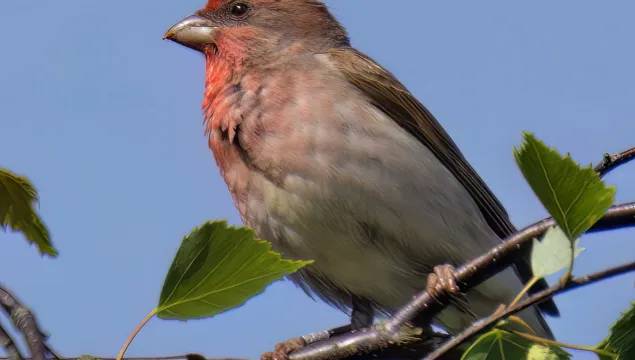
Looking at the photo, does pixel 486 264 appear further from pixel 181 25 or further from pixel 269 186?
pixel 181 25

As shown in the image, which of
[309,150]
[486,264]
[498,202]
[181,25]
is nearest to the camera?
[486,264]

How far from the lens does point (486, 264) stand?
291cm

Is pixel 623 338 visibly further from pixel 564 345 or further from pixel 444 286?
pixel 444 286

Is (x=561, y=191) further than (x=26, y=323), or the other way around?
(x=26, y=323)

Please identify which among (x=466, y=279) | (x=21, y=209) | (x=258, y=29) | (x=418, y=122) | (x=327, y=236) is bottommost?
(x=466, y=279)

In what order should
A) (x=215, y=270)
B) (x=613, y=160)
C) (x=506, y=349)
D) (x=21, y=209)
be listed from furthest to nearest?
(x=613, y=160) < (x=21, y=209) < (x=215, y=270) < (x=506, y=349)

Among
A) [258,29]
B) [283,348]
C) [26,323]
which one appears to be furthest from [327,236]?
[26,323]

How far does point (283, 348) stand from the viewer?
186 inches

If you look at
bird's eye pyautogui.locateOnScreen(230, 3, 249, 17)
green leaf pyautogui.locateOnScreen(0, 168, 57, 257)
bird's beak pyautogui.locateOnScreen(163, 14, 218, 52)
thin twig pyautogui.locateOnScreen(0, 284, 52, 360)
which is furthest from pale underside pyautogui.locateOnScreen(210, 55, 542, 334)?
thin twig pyautogui.locateOnScreen(0, 284, 52, 360)

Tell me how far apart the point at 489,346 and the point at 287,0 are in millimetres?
5328

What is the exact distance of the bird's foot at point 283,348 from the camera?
4625mm

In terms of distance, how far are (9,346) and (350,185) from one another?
3088mm

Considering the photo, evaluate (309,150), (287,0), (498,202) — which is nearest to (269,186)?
(309,150)

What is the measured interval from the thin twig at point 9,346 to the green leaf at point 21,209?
0.64m
